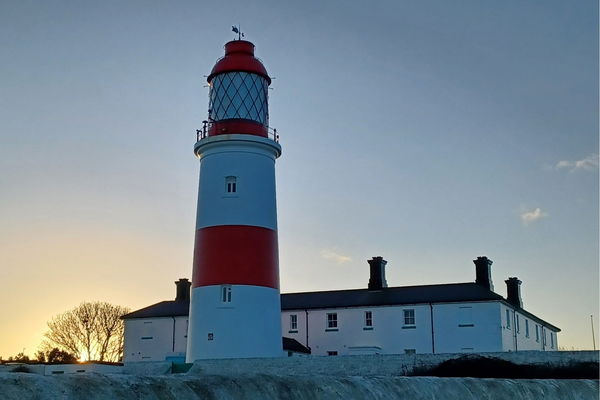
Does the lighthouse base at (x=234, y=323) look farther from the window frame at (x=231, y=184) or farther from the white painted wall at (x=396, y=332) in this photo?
the white painted wall at (x=396, y=332)

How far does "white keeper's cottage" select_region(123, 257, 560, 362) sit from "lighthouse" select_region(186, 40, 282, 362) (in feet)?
28.8

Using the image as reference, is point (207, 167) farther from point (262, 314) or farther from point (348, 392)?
point (348, 392)

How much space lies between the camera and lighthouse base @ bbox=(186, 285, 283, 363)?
26.7 metres

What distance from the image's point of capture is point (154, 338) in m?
42.5

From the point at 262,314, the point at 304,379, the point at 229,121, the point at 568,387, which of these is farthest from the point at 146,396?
the point at 229,121

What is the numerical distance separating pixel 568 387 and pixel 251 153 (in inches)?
732

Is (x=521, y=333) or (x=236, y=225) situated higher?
(x=236, y=225)

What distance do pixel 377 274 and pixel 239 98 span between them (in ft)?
53.8

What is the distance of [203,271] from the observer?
27562 mm

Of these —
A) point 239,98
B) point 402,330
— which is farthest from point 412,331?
point 239,98

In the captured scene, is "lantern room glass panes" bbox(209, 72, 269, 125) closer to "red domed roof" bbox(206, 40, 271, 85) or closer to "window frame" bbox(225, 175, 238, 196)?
"red domed roof" bbox(206, 40, 271, 85)

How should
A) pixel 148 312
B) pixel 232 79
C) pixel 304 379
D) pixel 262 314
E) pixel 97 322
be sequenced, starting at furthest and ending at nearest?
pixel 97 322
pixel 148 312
pixel 232 79
pixel 262 314
pixel 304 379

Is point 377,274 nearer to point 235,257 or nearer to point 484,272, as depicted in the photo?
point 484,272

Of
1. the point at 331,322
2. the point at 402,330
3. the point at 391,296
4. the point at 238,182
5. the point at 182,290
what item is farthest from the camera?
the point at 182,290
